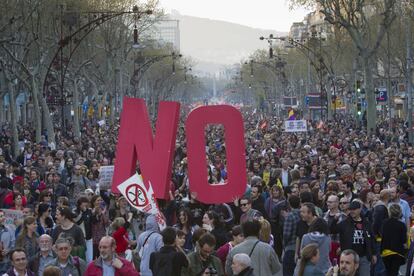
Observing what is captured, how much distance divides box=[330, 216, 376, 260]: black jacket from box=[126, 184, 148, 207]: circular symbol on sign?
256 cm

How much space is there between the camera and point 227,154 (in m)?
16.8

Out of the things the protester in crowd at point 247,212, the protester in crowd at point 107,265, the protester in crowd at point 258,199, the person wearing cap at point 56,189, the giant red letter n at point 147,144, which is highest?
the giant red letter n at point 147,144

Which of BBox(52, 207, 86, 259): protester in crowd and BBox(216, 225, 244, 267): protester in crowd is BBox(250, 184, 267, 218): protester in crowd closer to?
BBox(52, 207, 86, 259): protester in crowd

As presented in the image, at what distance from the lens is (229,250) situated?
11.9 m

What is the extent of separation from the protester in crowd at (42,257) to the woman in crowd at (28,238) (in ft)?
4.12

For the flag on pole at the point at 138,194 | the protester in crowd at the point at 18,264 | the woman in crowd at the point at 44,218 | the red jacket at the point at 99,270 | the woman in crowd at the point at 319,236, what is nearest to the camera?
the protester in crowd at the point at 18,264

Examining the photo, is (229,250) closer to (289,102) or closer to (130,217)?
(130,217)

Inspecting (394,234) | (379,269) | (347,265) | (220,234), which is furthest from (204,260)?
(394,234)

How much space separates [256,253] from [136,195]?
3695mm

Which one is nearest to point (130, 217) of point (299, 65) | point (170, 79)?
point (299, 65)

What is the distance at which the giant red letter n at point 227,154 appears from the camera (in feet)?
53.2

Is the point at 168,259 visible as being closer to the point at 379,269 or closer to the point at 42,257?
the point at 42,257

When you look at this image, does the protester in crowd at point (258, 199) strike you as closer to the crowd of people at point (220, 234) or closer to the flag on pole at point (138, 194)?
the crowd of people at point (220, 234)

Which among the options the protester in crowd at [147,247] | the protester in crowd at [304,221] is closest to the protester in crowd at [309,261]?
the protester in crowd at [147,247]
